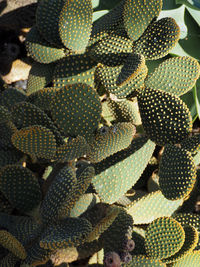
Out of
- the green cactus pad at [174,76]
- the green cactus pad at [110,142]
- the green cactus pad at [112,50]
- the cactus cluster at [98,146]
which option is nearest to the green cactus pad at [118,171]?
the cactus cluster at [98,146]

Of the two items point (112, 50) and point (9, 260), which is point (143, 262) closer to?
point (9, 260)

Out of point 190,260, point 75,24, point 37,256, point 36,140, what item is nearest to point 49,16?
point 75,24

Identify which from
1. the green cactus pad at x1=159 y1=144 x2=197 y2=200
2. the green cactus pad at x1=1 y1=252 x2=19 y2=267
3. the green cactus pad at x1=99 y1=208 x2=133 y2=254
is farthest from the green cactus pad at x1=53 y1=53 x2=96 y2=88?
the green cactus pad at x1=1 y1=252 x2=19 y2=267

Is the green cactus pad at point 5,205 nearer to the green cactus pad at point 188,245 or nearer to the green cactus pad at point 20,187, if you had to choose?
the green cactus pad at point 20,187

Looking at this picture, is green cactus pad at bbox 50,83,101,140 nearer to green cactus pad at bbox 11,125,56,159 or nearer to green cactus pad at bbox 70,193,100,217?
green cactus pad at bbox 11,125,56,159

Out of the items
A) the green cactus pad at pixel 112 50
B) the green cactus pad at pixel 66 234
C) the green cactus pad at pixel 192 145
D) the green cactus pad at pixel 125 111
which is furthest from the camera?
the green cactus pad at pixel 125 111

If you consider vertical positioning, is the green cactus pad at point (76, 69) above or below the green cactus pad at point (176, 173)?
above
